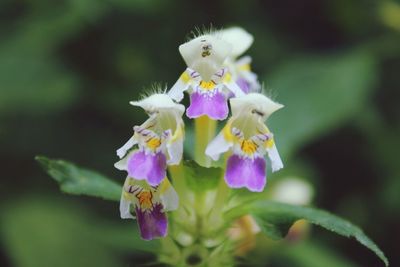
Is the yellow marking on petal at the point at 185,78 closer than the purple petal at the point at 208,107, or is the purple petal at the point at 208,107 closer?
the purple petal at the point at 208,107

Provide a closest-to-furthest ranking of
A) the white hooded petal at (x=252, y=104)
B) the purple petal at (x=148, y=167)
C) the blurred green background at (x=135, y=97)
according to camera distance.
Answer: the purple petal at (x=148, y=167), the white hooded petal at (x=252, y=104), the blurred green background at (x=135, y=97)

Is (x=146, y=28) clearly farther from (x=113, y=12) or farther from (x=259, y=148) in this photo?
(x=259, y=148)

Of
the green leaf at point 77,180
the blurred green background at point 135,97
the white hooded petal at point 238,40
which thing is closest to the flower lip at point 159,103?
the green leaf at point 77,180

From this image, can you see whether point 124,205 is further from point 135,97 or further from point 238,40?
point 135,97

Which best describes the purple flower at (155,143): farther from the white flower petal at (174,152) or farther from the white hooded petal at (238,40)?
the white hooded petal at (238,40)

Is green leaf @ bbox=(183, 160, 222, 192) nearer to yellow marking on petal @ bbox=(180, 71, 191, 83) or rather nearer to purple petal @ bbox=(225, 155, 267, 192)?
purple petal @ bbox=(225, 155, 267, 192)
